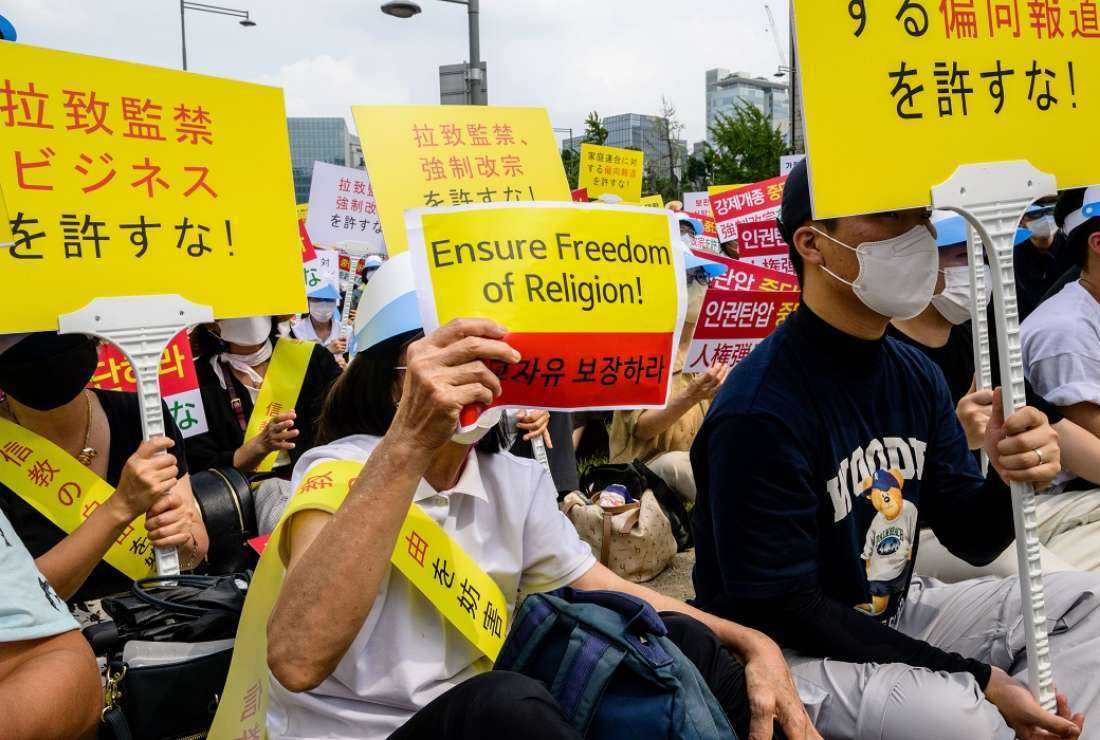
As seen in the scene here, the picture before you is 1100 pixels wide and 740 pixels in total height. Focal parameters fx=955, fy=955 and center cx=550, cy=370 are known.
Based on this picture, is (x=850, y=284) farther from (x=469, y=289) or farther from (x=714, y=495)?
(x=469, y=289)

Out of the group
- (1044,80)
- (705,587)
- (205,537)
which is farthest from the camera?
(205,537)

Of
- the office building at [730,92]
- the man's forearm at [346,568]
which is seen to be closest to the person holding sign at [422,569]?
the man's forearm at [346,568]

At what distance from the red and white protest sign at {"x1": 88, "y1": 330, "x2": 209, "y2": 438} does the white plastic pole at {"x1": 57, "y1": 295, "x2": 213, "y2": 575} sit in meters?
1.10

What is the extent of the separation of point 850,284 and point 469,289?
1.17 metres

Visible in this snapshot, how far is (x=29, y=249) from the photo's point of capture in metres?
2.44

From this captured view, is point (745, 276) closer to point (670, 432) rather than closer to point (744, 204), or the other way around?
point (670, 432)

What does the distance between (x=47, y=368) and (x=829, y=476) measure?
220 cm

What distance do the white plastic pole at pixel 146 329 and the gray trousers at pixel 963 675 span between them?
1.74 meters

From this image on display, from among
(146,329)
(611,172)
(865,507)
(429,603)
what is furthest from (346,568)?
(611,172)

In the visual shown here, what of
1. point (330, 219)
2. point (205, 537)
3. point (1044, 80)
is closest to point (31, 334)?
point (205, 537)

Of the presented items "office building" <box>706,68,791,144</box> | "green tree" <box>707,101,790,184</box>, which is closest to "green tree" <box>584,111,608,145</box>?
"green tree" <box>707,101,790,184</box>

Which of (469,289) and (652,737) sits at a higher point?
(469,289)

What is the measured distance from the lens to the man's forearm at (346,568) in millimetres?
1722

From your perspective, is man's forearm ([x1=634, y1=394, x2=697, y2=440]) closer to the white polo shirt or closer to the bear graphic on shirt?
the bear graphic on shirt
